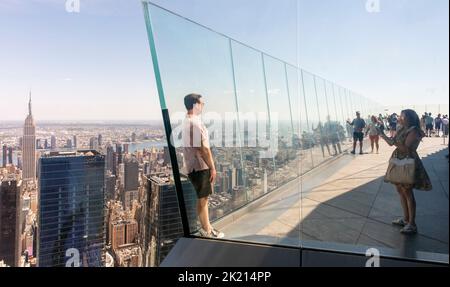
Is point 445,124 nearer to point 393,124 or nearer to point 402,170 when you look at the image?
point 393,124

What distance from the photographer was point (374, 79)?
2.30 metres

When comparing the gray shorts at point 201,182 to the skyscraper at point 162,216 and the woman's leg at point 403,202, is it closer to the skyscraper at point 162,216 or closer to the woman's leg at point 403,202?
the skyscraper at point 162,216

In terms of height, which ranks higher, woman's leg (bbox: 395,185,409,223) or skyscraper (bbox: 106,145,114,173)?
skyscraper (bbox: 106,145,114,173)

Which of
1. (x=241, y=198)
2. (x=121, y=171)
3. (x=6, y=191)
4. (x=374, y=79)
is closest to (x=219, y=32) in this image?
(x=374, y=79)

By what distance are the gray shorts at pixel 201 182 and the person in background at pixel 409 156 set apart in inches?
67.5

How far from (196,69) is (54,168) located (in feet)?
7.18

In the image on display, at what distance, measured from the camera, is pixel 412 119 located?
79.4 inches

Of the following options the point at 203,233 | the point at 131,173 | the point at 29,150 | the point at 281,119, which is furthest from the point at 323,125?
the point at 29,150

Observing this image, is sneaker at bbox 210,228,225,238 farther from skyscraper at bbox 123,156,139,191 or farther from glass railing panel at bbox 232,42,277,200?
skyscraper at bbox 123,156,139,191

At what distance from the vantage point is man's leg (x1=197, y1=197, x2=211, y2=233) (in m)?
2.46

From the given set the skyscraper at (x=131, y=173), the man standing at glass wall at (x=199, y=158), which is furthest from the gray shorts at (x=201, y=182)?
the skyscraper at (x=131, y=173)

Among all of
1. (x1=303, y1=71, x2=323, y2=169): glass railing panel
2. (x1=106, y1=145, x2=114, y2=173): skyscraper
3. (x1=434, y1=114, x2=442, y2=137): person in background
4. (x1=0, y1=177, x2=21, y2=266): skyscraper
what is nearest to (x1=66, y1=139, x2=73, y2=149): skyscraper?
(x1=106, y1=145, x2=114, y2=173): skyscraper

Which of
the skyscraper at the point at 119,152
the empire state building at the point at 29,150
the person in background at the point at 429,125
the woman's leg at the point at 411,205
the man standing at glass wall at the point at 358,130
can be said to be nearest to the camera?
the person in background at the point at 429,125

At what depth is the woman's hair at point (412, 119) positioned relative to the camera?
198cm
